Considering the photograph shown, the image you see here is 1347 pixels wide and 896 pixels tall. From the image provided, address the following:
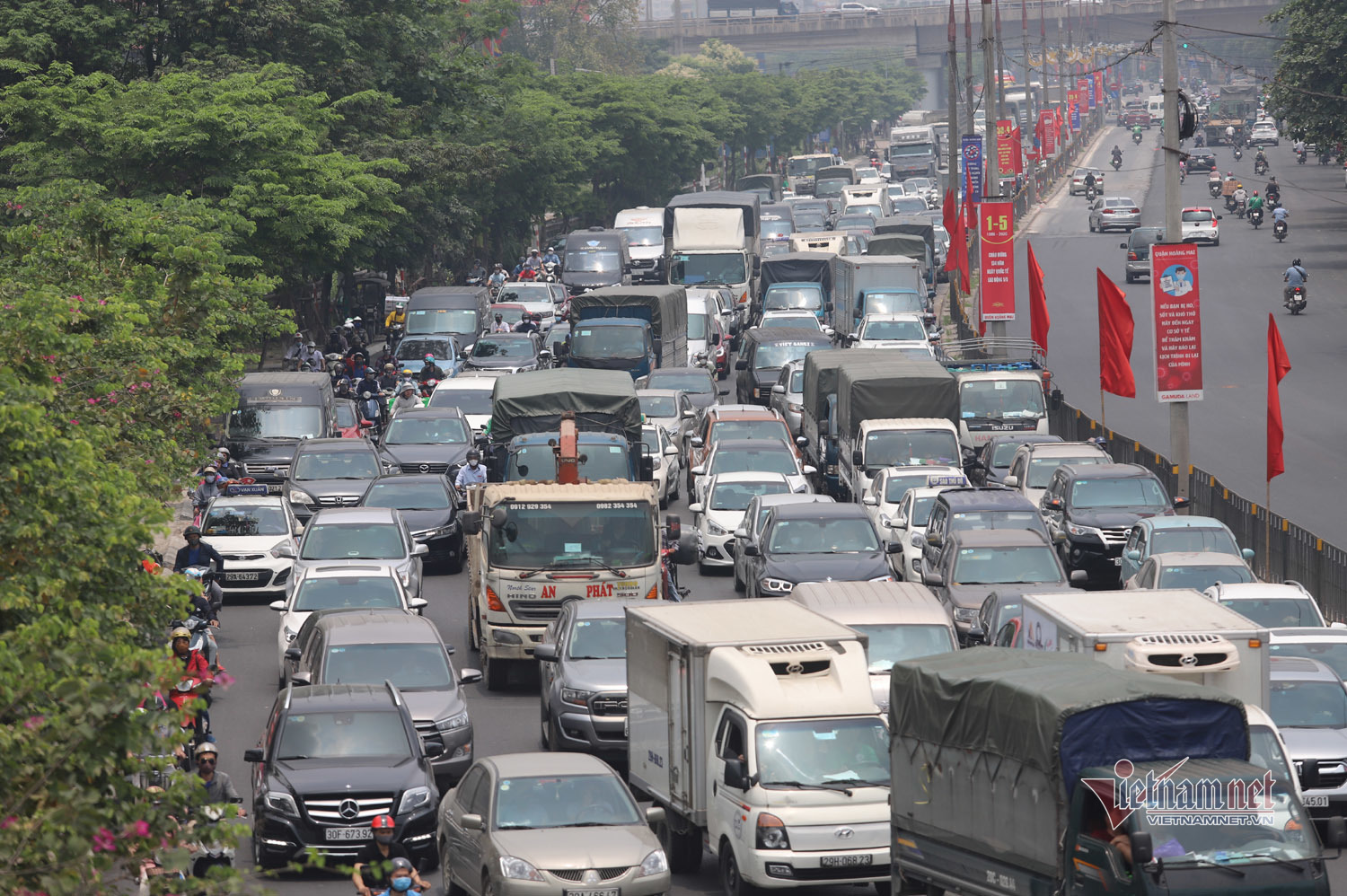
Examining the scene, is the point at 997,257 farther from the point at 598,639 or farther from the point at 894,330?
the point at 598,639

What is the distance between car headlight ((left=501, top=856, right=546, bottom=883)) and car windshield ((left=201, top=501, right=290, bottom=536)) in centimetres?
1482

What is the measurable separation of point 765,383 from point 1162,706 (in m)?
32.4

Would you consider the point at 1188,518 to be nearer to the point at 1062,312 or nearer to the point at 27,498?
the point at 27,498

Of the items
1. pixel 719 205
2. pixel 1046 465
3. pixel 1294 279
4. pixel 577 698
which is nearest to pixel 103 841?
pixel 577 698

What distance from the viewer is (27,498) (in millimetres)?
11719

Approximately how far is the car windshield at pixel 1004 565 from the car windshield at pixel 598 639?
5675 mm

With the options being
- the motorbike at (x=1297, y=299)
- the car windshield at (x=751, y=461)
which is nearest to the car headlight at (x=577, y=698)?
the car windshield at (x=751, y=461)

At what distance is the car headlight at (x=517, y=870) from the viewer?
553 inches

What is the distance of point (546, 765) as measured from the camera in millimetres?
15500

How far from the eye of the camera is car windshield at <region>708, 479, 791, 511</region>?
30.0m

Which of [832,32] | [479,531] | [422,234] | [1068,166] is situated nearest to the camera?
[479,531]

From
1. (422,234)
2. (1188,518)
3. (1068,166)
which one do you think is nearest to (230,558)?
(1188,518)

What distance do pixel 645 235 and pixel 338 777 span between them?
5237 cm

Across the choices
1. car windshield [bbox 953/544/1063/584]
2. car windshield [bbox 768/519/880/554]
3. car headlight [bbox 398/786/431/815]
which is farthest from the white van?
car headlight [bbox 398/786/431/815]
